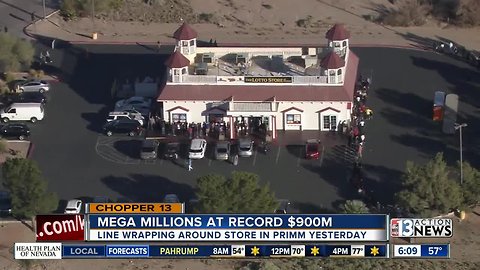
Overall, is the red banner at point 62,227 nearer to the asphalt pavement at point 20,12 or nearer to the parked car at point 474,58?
the asphalt pavement at point 20,12

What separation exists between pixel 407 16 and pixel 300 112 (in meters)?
21.4

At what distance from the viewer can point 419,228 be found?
6544cm

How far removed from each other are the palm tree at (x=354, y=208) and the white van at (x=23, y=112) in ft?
79.4

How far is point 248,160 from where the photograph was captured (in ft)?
285

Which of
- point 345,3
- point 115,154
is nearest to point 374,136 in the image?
point 115,154

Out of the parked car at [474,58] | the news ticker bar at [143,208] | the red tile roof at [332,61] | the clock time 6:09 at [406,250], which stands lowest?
the parked car at [474,58]

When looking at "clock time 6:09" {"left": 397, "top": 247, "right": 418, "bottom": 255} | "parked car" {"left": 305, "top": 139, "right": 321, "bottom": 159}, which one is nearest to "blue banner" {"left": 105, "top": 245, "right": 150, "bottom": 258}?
"clock time 6:09" {"left": 397, "top": 247, "right": 418, "bottom": 255}

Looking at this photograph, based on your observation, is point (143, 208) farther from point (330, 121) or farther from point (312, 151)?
point (330, 121)

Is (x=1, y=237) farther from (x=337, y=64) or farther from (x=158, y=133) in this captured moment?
(x=337, y=64)

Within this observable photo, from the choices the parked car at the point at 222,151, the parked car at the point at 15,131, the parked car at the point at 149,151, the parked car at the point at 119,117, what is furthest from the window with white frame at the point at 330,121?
the parked car at the point at 15,131

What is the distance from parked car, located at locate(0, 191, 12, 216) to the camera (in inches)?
3174

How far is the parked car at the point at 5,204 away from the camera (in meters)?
80.6

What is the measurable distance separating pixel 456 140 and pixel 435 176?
10586 millimetres

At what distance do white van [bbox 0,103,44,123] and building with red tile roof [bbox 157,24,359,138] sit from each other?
8563 mm
